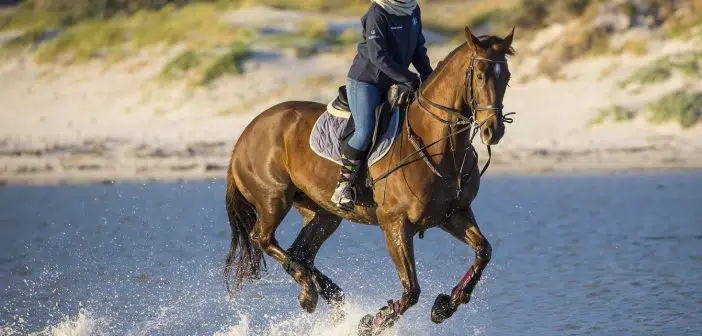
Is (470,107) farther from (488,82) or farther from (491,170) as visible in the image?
(491,170)

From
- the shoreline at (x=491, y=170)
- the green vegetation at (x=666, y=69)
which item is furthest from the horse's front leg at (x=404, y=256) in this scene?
the green vegetation at (x=666, y=69)

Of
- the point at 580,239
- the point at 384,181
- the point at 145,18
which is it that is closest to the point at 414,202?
the point at 384,181

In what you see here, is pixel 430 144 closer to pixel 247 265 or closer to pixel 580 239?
pixel 247 265

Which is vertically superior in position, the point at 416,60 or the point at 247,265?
the point at 416,60

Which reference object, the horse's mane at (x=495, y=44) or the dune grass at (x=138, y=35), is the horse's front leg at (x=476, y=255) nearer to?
the horse's mane at (x=495, y=44)

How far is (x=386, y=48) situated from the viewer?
29.0 feet

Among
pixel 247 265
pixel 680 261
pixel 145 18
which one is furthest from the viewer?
pixel 145 18

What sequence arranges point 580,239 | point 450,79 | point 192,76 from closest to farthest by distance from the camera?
point 450,79
point 580,239
point 192,76

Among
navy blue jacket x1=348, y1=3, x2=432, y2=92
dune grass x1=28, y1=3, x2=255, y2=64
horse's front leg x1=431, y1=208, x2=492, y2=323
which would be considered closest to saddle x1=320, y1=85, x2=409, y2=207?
navy blue jacket x1=348, y1=3, x2=432, y2=92

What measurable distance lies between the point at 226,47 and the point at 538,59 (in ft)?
19.3

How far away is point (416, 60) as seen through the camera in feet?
30.5

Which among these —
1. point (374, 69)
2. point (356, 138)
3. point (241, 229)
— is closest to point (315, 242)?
point (241, 229)

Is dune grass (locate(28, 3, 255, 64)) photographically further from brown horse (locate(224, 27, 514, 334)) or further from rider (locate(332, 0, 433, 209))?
rider (locate(332, 0, 433, 209))

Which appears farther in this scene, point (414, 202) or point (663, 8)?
point (663, 8)
